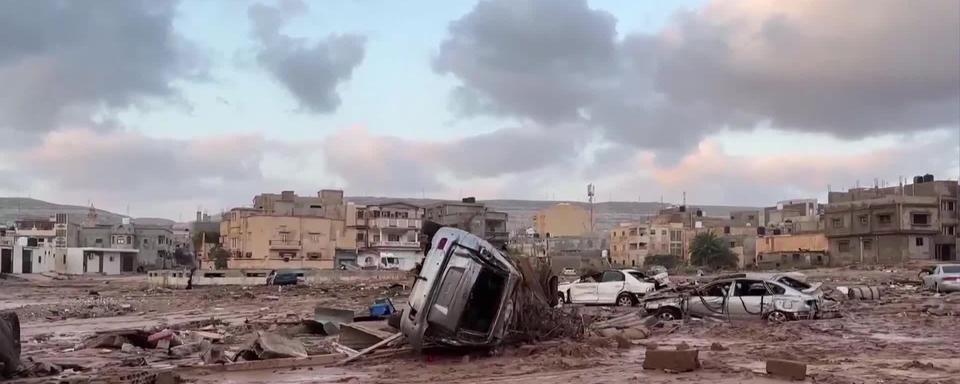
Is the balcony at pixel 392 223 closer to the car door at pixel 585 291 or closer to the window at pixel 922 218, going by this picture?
the window at pixel 922 218

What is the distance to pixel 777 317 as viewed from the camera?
2145cm

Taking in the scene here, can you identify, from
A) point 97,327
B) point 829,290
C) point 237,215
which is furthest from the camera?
point 237,215

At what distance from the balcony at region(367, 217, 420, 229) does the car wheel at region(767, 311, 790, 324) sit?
89416 mm

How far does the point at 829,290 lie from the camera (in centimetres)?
3369

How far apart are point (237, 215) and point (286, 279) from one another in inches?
1735

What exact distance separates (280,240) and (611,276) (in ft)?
229

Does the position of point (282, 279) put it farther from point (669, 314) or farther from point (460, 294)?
→ point (460, 294)

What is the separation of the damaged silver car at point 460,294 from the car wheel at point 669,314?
8463mm

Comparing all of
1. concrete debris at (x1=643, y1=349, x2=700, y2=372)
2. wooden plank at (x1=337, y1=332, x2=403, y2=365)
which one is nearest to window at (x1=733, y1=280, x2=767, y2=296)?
concrete debris at (x1=643, y1=349, x2=700, y2=372)

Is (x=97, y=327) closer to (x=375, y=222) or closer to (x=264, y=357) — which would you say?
(x=264, y=357)

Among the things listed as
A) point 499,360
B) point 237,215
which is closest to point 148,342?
point 499,360

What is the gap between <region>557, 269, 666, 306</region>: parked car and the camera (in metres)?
29.3

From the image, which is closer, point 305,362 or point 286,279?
point 305,362

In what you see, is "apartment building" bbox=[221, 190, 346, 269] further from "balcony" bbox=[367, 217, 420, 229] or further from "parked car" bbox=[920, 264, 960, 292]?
"parked car" bbox=[920, 264, 960, 292]
